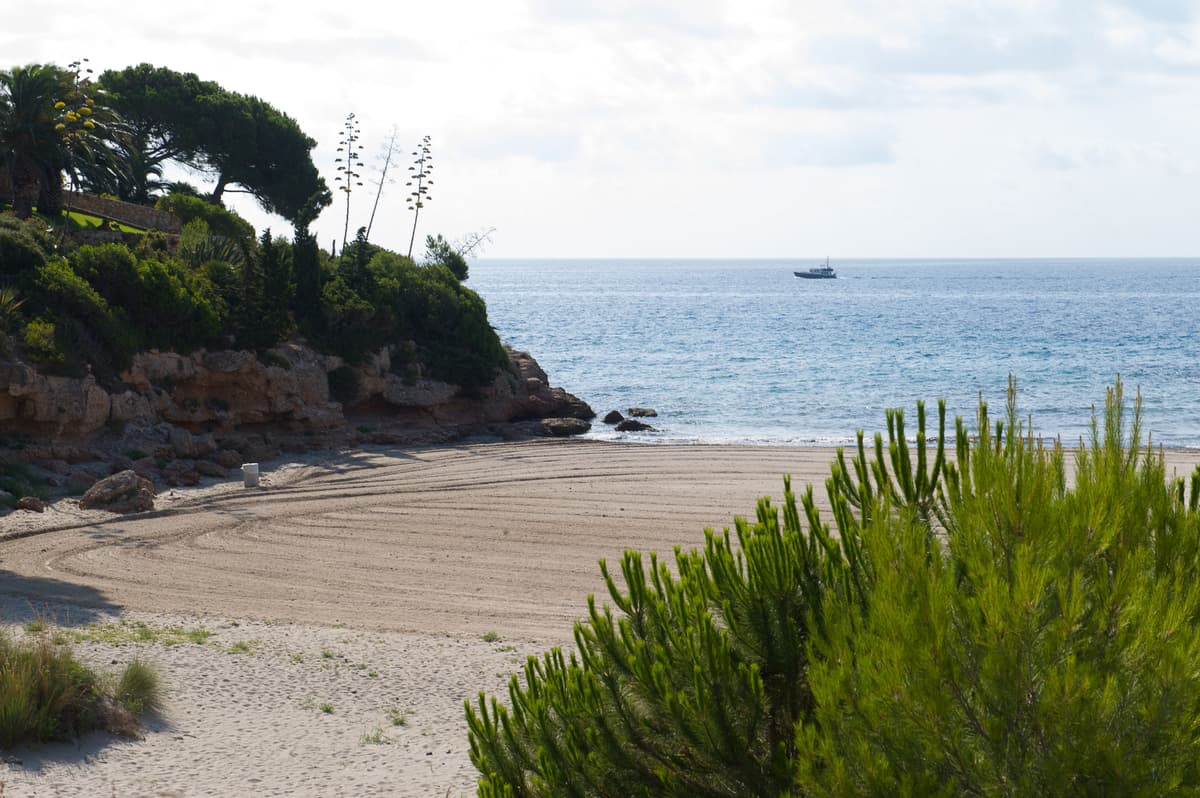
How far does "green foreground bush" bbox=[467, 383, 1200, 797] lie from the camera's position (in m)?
3.29

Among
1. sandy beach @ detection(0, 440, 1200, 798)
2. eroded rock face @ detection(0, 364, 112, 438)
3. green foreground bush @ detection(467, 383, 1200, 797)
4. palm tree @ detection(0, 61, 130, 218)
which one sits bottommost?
sandy beach @ detection(0, 440, 1200, 798)

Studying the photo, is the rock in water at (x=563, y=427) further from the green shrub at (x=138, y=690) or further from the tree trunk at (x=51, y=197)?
the green shrub at (x=138, y=690)

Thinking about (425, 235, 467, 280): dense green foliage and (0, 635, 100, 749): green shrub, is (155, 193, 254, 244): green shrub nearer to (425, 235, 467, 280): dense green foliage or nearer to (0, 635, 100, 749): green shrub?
(425, 235, 467, 280): dense green foliage

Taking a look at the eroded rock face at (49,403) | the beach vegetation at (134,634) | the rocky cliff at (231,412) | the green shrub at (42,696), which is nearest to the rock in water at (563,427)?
the rocky cliff at (231,412)

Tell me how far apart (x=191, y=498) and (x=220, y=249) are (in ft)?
39.3

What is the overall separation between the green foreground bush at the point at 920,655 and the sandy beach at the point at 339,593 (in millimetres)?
3893

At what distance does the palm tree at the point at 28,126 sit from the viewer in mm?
29766

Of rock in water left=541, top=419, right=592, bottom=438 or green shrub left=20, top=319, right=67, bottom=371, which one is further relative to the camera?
rock in water left=541, top=419, right=592, bottom=438

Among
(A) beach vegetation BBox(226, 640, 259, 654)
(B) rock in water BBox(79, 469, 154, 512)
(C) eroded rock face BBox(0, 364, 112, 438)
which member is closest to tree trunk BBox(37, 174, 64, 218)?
(C) eroded rock face BBox(0, 364, 112, 438)

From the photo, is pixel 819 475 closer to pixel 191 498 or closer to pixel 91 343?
pixel 191 498

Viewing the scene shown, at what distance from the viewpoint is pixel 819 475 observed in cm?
2617

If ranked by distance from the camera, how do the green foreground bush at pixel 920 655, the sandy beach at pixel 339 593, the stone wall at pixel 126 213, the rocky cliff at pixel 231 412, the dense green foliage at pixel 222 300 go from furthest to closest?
the stone wall at pixel 126 213 → the dense green foliage at pixel 222 300 → the rocky cliff at pixel 231 412 → the sandy beach at pixel 339 593 → the green foreground bush at pixel 920 655

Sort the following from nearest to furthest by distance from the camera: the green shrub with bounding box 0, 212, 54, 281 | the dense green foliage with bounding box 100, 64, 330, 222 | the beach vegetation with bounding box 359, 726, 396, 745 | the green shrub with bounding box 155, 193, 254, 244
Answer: the beach vegetation with bounding box 359, 726, 396, 745 → the green shrub with bounding box 0, 212, 54, 281 → the green shrub with bounding box 155, 193, 254, 244 → the dense green foliage with bounding box 100, 64, 330, 222

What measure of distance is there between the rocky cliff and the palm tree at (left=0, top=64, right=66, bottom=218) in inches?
338
